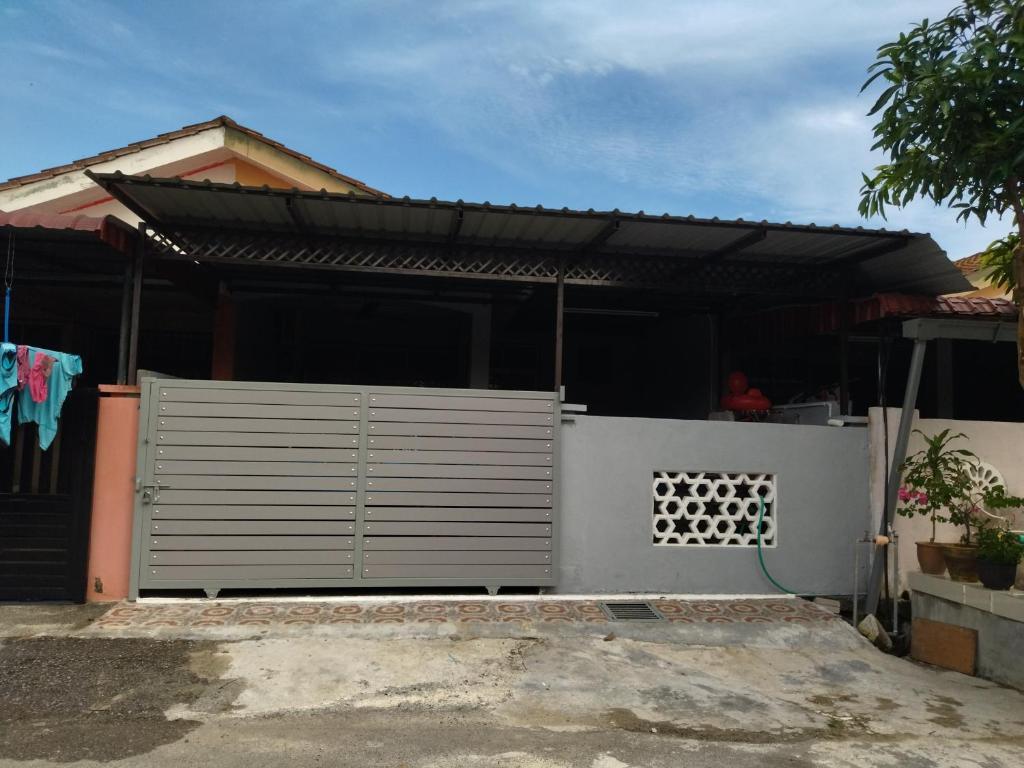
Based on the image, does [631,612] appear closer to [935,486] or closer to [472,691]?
[472,691]

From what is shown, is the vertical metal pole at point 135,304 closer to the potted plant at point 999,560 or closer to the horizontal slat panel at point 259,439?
the horizontal slat panel at point 259,439

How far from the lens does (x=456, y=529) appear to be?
650 cm

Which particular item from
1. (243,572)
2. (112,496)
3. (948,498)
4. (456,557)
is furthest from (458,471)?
(948,498)

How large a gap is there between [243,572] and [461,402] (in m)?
2.29

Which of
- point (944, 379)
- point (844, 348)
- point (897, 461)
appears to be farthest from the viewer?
point (944, 379)

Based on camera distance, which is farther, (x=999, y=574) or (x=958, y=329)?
(x=958, y=329)

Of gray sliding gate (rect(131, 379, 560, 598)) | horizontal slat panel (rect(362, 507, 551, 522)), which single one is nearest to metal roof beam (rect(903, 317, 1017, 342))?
gray sliding gate (rect(131, 379, 560, 598))

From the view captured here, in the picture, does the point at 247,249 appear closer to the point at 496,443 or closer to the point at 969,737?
the point at 496,443

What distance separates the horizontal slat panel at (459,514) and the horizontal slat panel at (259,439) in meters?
0.65

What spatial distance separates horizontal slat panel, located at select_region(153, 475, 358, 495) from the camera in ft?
20.3

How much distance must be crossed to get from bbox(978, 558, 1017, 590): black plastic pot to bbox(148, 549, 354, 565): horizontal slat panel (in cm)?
512

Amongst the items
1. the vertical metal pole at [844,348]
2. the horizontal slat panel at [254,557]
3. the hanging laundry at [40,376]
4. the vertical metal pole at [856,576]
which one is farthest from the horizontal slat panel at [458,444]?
the vertical metal pole at [844,348]

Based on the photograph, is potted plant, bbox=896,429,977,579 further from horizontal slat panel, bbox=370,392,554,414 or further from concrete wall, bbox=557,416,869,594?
horizontal slat panel, bbox=370,392,554,414

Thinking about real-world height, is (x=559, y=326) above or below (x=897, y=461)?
above
